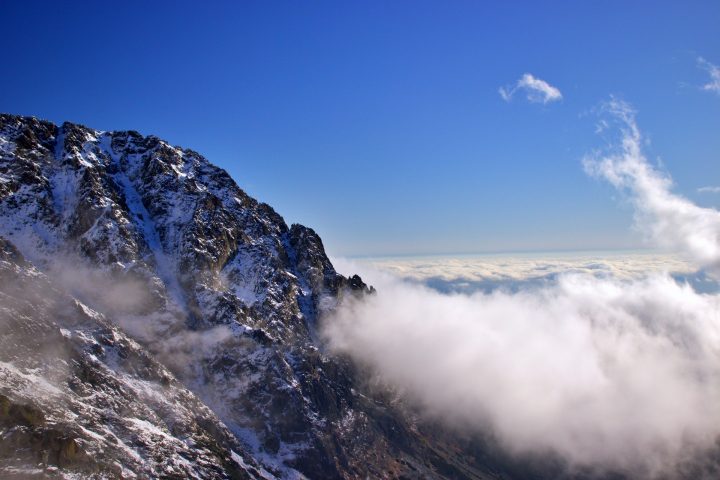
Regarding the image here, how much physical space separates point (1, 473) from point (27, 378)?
4420cm

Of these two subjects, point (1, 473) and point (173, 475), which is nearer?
point (1, 473)

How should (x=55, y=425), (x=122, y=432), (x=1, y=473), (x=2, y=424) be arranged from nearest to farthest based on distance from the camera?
(x=1, y=473) → (x=2, y=424) → (x=55, y=425) → (x=122, y=432)

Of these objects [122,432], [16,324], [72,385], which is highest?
[16,324]

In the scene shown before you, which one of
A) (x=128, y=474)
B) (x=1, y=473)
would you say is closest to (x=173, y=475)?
(x=128, y=474)

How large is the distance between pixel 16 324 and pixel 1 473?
226 feet

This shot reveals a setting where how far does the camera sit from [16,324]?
197 m

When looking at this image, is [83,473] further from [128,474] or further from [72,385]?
[72,385]

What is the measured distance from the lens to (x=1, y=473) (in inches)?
5787

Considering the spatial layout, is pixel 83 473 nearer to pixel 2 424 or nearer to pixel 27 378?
pixel 2 424

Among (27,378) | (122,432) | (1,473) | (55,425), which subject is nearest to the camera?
(1,473)

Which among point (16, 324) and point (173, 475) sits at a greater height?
point (16, 324)

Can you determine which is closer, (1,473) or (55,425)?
(1,473)

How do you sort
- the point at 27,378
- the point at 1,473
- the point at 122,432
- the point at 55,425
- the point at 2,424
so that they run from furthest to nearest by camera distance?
the point at 122,432 → the point at 27,378 → the point at 55,425 → the point at 2,424 → the point at 1,473

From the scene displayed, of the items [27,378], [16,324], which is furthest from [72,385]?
[16,324]
